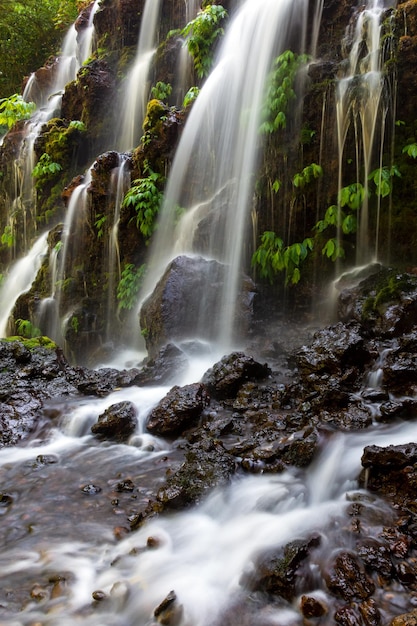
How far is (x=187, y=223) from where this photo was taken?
9.16 meters

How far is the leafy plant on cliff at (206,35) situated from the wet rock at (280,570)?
11191mm

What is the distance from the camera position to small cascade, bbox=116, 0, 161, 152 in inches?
521

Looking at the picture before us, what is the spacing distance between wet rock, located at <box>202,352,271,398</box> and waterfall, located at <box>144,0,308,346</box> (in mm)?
2407

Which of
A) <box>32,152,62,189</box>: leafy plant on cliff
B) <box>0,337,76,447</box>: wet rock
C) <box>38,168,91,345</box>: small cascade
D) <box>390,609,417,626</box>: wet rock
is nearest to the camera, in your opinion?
<box>390,609,417,626</box>: wet rock

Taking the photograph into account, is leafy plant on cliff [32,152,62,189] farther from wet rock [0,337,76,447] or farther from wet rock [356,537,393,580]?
wet rock [356,537,393,580]

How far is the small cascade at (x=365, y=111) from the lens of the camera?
6.91 metres

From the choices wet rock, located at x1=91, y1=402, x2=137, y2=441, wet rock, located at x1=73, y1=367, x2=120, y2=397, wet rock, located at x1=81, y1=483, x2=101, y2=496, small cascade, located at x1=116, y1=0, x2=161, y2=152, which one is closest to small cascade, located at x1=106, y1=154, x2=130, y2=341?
wet rock, located at x1=73, y1=367, x2=120, y2=397

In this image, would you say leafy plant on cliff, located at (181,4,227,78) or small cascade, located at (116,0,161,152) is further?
small cascade, located at (116,0,161,152)

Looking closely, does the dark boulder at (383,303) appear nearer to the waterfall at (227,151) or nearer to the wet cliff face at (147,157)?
the wet cliff face at (147,157)

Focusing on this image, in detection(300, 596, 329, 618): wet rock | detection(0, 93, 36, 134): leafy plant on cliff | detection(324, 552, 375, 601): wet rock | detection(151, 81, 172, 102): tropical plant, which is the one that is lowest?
detection(300, 596, 329, 618): wet rock

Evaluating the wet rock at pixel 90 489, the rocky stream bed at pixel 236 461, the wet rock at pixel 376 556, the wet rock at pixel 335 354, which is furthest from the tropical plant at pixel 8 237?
the wet rock at pixel 376 556

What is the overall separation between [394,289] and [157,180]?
19.1 feet

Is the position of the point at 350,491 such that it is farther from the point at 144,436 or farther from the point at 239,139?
the point at 239,139

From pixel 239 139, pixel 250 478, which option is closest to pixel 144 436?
pixel 250 478
